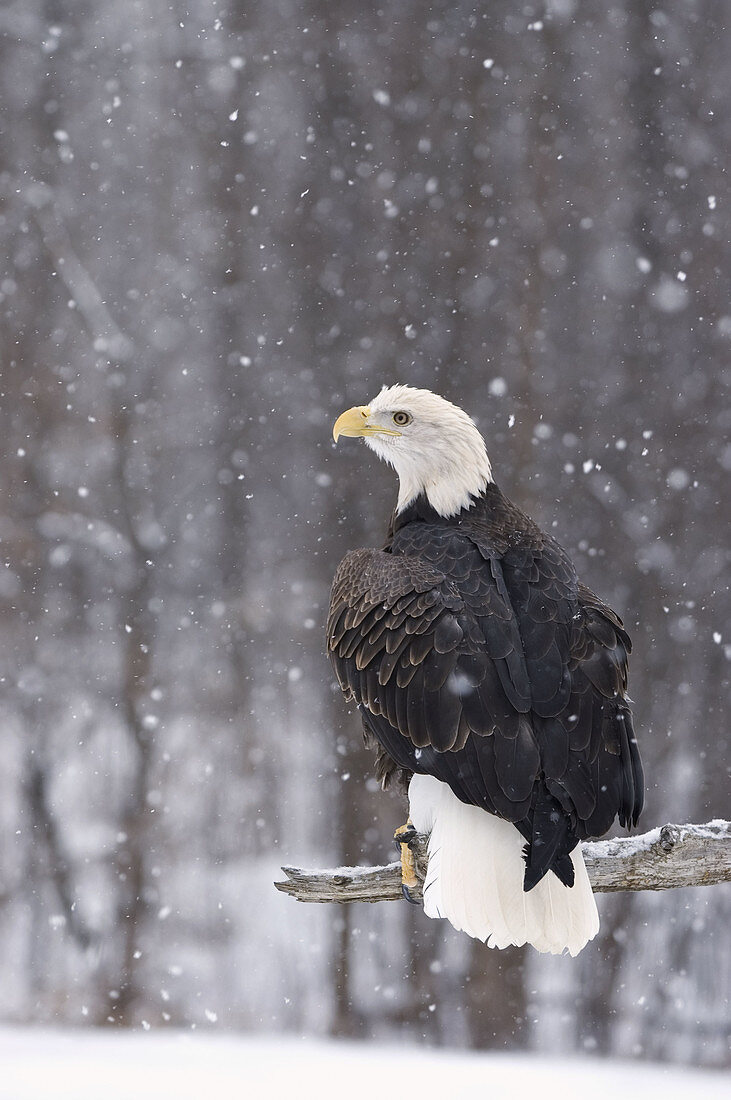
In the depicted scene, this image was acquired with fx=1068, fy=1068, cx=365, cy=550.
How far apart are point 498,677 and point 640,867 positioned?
0.49m

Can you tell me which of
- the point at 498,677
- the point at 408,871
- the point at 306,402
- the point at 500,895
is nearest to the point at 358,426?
the point at 498,677

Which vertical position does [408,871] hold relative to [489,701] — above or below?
below

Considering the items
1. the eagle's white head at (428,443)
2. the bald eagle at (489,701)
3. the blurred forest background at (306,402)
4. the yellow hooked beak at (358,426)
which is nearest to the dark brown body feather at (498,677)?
the bald eagle at (489,701)

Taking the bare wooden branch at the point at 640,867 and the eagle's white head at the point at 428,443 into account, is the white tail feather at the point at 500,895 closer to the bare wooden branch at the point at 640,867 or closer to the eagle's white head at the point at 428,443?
the bare wooden branch at the point at 640,867

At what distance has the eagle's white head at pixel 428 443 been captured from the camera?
2562mm

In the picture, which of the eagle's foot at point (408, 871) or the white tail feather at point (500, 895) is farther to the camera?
the eagle's foot at point (408, 871)

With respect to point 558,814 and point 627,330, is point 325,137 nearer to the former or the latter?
point 627,330

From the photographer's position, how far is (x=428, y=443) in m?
2.58

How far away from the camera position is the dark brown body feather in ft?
6.38

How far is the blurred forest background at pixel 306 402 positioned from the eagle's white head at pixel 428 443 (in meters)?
1.54

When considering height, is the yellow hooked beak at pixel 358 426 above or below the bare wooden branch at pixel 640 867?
above

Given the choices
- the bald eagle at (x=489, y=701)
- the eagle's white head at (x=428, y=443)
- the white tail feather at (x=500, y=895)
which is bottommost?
the white tail feather at (x=500, y=895)

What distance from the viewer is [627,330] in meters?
4.28

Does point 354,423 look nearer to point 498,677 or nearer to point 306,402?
point 498,677
